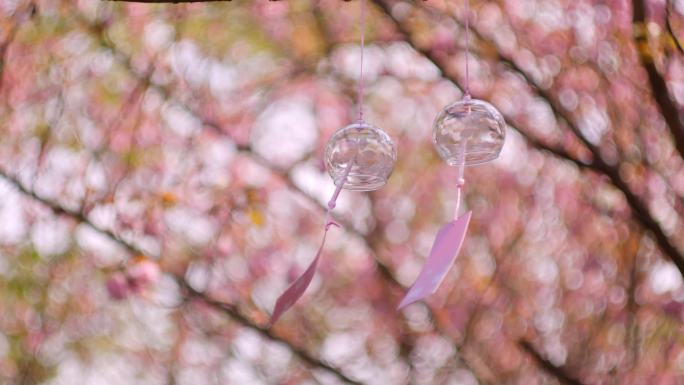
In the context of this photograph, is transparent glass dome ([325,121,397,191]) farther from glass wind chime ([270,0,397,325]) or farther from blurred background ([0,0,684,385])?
blurred background ([0,0,684,385])

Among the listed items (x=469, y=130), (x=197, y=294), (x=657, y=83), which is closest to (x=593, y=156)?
Answer: (x=657, y=83)

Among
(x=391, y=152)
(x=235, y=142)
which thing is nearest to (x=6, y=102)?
(x=235, y=142)

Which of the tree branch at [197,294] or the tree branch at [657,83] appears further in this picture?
the tree branch at [197,294]

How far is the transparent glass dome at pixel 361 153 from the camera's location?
183 centimetres

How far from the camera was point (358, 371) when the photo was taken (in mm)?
4289

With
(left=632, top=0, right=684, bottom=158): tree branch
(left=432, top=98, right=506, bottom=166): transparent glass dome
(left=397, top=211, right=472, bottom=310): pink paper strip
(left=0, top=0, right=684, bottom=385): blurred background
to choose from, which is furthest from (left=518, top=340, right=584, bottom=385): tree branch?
(left=397, top=211, right=472, bottom=310): pink paper strip

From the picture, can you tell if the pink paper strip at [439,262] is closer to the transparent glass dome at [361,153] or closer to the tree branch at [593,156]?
the transparent glass dome at [361,153]

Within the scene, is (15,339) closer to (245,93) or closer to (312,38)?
(245,93)

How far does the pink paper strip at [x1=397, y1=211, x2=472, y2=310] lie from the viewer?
52.2 inches

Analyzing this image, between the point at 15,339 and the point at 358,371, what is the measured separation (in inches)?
52.2

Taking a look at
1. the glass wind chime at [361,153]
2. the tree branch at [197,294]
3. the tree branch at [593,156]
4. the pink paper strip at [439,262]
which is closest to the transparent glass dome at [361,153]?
the glass wind chime at [361,153]

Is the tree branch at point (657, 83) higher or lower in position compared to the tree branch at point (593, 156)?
higher

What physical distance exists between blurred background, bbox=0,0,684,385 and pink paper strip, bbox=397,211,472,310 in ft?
8.11

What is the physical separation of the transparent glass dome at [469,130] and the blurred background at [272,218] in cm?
201
